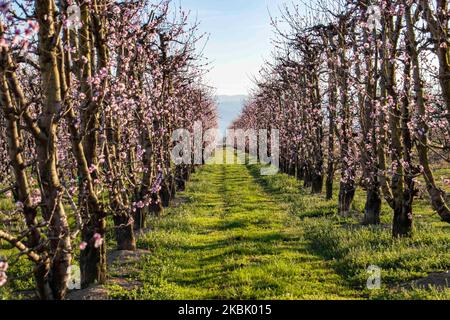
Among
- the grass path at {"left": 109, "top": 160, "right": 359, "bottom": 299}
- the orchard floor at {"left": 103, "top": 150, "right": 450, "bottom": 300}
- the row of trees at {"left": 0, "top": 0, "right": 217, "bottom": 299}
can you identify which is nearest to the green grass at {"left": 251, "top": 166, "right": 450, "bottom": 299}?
the orchard floor at {"left": 103, "top": 150, "right": 450, "bottom": 300}

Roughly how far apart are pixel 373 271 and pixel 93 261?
21.1ft

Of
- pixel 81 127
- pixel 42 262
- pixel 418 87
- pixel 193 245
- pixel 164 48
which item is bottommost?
pixel 193 245

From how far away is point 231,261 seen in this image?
12.1 meters

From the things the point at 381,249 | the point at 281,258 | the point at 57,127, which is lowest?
the point at 281,258

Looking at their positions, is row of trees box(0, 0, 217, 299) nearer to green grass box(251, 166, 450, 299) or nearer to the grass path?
the grass path

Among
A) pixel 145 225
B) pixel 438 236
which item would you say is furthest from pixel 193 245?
pixel 438 236

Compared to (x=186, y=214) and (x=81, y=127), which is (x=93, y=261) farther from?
(x=186, y=214)

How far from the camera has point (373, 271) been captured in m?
10.6

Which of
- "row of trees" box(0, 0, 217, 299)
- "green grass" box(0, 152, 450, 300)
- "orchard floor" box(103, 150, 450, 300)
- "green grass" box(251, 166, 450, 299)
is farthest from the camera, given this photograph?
"green grass" box(251, 166, 450, 299)

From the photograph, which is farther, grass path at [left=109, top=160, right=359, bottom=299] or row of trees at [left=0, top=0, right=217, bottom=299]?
grass path at [left=109, top=160, right=359, bottom=299]

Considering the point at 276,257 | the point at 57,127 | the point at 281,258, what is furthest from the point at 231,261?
the point at 57,127

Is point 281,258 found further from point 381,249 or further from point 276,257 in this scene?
point 381,249

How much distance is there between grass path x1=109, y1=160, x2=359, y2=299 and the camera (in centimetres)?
969

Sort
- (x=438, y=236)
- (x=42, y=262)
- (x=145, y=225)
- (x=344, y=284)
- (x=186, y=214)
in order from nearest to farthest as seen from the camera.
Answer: (x=42, y=262) < (x=344, y=284) < (x=438, y=236) < (x=145, y=225) < (x=186, y=214)
